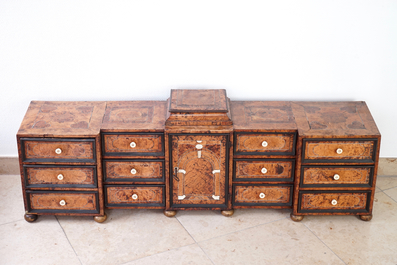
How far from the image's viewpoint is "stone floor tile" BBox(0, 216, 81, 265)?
3393mm

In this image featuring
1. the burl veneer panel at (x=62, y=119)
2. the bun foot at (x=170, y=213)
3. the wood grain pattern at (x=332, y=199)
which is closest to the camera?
the burl veneer panel at (x=62, y=119)

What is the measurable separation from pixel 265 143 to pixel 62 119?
1.56 m

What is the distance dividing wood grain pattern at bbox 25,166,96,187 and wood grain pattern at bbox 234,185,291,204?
3.76 ft

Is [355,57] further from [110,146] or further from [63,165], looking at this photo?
[63,165]

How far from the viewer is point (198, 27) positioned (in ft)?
12.6

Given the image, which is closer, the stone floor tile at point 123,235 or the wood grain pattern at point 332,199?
the stone floor tile at point 123,235

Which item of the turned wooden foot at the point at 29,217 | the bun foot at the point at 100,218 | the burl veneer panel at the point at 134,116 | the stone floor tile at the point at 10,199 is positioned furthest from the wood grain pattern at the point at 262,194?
the stone floor tile at the point at 10,199

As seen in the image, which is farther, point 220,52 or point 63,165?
point 220,52

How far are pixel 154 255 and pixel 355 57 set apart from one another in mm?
2283

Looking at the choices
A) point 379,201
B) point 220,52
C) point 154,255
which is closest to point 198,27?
point 220,52

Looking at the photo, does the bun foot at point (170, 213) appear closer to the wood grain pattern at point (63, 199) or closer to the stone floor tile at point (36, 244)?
the wood grain pattern at point (63, 199)

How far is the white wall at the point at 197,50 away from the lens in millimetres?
3809

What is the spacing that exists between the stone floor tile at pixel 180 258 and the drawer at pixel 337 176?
95 centimetres

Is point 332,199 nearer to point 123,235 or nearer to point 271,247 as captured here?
point 271,247
